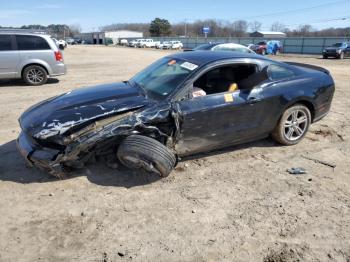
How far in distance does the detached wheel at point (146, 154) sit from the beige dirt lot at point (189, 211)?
0.94ft

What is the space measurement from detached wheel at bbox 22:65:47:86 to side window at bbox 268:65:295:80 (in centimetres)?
861

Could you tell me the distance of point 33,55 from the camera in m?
11.0

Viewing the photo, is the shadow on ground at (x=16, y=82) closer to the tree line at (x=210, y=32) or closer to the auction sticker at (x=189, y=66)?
the auction sticker at (x=189, y=66)

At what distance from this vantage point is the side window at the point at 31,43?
35.8 feet

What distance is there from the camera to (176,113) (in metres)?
4.25

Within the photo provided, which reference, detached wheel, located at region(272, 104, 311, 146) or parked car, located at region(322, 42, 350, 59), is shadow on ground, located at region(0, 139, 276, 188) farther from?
parked car, located at region(322, 42, 350, 59)

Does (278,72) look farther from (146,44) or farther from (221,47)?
(146,44)

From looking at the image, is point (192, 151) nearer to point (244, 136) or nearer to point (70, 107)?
point (244, 136)

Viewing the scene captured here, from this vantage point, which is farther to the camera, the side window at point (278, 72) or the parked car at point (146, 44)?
the parked car at point (146, 44)

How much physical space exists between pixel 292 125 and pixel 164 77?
7.19ft

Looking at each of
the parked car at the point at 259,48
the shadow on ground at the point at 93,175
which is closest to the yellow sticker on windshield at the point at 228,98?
the shadow on ground at the point at 93,175

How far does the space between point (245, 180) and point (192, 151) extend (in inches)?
30.7

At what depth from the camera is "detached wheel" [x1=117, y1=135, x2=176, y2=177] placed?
13.0 feet

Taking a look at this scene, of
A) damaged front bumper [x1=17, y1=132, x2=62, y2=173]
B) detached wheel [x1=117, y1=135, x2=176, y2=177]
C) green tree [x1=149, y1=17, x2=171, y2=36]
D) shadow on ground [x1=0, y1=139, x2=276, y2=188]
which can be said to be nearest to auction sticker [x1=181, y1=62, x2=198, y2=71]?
detached wheel [x1=117, y1=135, x2=176, y2=177]
